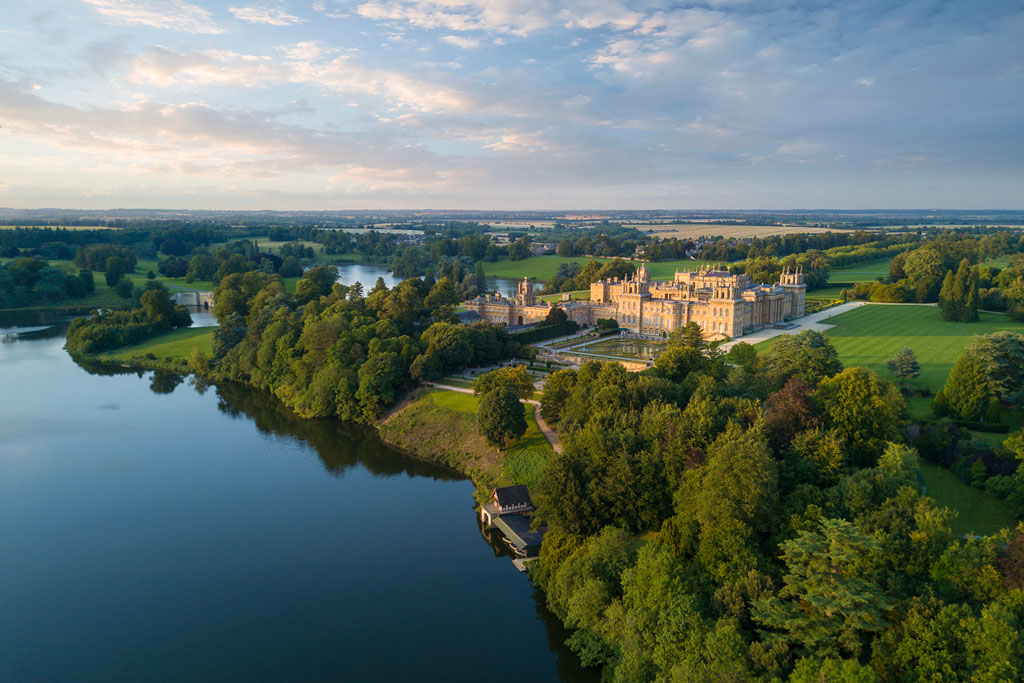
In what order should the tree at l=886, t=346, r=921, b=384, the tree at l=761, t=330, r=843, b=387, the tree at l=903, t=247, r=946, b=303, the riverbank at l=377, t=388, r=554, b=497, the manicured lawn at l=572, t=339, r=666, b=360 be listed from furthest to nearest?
the tree at l=903, t=247, r=946, b=303, the manicured lawn at l=572, t=339, r=666, b=360, the tree at l=886, t=346, r=921, b=384, the tree at l=761, t=330, r=843, b=387, the riverbank at l=377, t=388, r=554, b=497

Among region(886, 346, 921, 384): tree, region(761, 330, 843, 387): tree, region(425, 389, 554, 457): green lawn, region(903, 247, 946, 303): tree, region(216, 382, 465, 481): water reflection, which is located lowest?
region(216, 382, 465, 481): water reflection

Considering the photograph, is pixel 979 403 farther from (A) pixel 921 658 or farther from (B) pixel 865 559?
(A) pixel 921 658

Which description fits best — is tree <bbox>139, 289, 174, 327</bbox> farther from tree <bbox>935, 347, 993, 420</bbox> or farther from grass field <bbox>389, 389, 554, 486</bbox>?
tree <bbox>935, 347, 993, 420</bbox>

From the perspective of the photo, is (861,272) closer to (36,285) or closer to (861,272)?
(861,272)

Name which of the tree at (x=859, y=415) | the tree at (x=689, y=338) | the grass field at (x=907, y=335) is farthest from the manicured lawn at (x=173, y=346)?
the tree at (x=859, y=415)

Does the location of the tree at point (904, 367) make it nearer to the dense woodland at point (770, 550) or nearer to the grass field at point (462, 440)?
the dense woodland at point (770, 550)

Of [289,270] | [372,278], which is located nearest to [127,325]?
[289,270]

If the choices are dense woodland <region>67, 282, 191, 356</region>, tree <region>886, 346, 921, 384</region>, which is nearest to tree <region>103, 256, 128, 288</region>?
dense woodland <region>67, 282, 191, 356</region>
